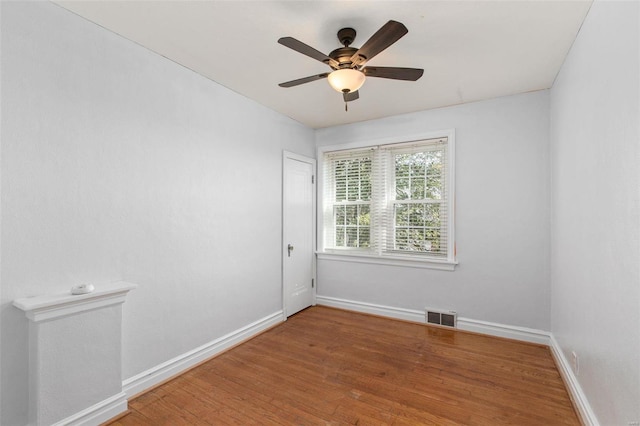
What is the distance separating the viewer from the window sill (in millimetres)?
3617

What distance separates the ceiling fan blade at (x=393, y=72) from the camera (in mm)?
2092

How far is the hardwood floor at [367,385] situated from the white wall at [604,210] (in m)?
0.44

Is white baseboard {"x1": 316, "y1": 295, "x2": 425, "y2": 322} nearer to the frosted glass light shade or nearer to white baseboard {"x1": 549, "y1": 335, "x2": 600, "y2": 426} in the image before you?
white baseboard {"x1": 549, "y1": 335, "x2": 600, "y2": 426}

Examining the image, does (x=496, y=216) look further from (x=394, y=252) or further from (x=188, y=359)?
(x=188, y=359)

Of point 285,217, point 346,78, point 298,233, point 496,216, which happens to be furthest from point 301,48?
point 496,216

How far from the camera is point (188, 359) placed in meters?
2.67

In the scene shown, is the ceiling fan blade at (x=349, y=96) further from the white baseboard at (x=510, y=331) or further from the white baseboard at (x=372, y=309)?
the white baseboard at (x=372, y=309)

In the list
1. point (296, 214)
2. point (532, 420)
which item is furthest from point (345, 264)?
point (532, 420)

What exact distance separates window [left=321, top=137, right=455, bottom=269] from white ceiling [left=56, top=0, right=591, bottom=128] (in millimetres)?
925

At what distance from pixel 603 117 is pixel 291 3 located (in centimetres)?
194

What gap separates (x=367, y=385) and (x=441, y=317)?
1.64m

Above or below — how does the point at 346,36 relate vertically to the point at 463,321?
above

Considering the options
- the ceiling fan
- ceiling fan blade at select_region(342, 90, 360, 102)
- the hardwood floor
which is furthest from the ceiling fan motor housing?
the hardwood floor

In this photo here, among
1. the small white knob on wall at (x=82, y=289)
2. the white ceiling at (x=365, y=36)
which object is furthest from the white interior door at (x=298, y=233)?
the small white knob on wall at (x=82, y=289)
